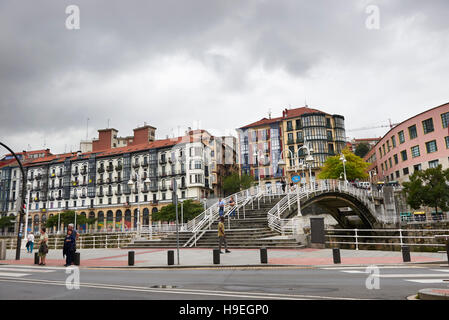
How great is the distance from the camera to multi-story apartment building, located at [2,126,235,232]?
232 ft

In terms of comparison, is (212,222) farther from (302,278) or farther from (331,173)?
(331,173)

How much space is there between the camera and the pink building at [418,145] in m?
46.6

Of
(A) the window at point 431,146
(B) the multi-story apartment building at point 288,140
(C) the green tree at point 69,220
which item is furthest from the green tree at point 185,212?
(A) the window at point 431,146

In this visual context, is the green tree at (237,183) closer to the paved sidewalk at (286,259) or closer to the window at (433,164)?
the window at (433,164)

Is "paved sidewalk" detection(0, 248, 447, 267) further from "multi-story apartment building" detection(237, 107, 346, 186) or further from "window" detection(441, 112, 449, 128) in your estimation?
"multi-story apartment building" detection(237, 107, 346, 186)

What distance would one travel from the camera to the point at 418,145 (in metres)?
51.4

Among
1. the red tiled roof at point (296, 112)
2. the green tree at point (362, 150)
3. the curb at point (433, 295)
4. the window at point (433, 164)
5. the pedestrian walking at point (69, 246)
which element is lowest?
the curb at point (433, 295)

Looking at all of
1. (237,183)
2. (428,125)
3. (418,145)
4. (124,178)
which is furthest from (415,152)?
(124,178)

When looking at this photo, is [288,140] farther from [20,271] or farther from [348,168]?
[20,271]

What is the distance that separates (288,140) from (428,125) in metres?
30.3

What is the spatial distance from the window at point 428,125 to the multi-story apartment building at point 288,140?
2209cm

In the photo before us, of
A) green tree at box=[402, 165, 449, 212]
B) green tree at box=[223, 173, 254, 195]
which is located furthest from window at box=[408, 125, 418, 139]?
green tree at box=[223, 173, 254, 195]
